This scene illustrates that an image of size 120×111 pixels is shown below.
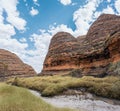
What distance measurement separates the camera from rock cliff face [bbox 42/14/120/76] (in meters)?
38.9

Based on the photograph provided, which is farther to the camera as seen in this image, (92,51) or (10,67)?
(10,67)

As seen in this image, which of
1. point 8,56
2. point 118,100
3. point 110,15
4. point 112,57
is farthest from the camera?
point 8,56

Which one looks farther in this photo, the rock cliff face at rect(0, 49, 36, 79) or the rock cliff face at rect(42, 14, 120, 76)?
the rock cliff face at rect(0, 49, 36, 79)

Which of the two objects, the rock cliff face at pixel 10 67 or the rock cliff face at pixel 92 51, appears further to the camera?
the rock cliff face at pixel 10 67

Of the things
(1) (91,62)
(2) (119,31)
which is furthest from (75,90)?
(1) (91,62)

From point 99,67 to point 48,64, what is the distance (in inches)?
1443

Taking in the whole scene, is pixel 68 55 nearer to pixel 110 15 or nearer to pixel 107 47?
pixel 110 15

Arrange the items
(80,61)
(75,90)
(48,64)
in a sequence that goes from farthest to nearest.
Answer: (48,64) → (80,61) → (75,90)

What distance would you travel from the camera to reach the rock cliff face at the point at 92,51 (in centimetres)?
3891

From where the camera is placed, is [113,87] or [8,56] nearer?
[113,87]

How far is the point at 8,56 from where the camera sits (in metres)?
117

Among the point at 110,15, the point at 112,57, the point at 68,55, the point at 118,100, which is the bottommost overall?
the point at 118,100

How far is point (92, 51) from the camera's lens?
52781 millimetres

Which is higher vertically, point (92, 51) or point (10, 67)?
point (10, 67)
